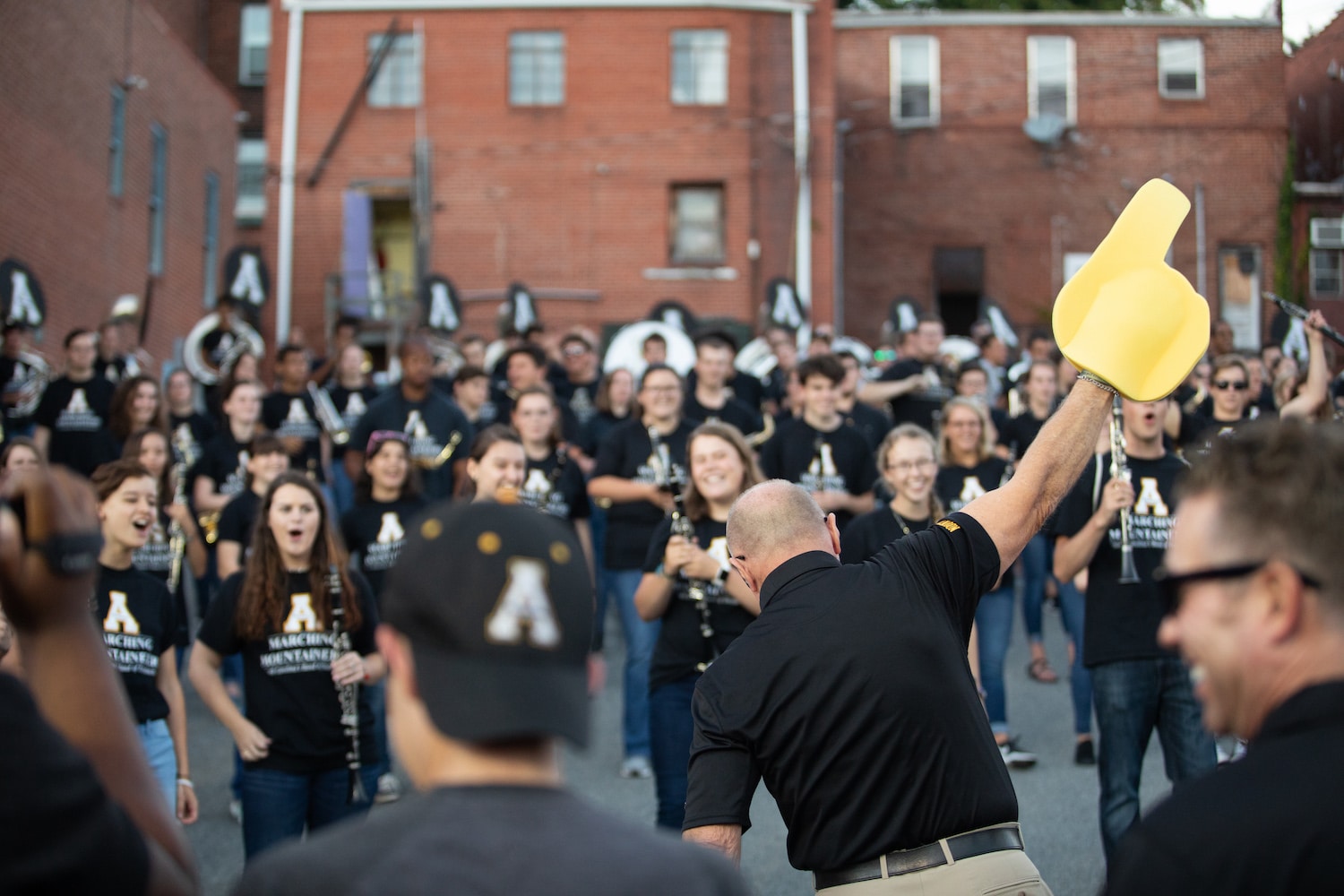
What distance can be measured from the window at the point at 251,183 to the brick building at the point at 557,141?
720 centimetres

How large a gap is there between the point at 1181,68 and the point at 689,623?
25.9m

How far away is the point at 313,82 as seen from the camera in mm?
27875

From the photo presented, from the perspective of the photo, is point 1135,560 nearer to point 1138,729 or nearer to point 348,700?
point 1138,729

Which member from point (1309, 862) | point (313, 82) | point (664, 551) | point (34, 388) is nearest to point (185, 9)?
point (313, 82)

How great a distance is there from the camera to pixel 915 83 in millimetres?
30438

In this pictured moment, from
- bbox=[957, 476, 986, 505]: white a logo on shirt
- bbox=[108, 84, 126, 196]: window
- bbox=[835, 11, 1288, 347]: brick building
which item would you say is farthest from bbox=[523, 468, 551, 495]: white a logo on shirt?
bbox=[835, 11, 1288, 347]: brick building

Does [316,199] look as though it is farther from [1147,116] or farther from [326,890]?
[326,890]

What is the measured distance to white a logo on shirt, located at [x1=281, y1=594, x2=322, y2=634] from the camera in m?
6.05

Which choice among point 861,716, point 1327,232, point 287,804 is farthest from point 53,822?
point 1327,232

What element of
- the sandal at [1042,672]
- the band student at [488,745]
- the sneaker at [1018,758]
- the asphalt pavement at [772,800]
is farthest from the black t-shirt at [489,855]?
the sandal at [1042,672]

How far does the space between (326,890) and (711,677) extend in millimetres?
2270

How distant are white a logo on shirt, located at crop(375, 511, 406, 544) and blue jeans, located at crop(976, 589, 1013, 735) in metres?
3.45

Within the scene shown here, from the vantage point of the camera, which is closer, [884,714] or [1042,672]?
[884,714]

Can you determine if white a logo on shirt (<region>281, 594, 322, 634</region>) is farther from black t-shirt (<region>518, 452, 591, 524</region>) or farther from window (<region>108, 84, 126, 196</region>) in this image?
window (<region>108, 84, 126, 196</region>)
